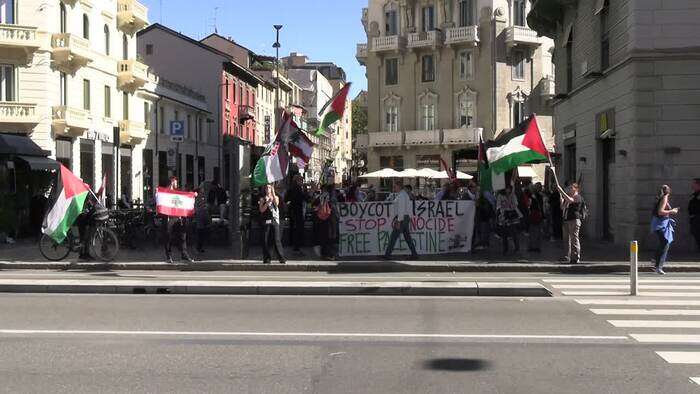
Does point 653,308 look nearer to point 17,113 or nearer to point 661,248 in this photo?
point 661,248

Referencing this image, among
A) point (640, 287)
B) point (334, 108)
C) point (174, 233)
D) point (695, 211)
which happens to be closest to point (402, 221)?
point (334, 108)

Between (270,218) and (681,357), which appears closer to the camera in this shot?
(681,357)

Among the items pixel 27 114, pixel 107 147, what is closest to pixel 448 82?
pixel 107 147

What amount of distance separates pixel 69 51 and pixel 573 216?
25.4m

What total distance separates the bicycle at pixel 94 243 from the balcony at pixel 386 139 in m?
39.7

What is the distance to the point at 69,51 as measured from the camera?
32500 mm

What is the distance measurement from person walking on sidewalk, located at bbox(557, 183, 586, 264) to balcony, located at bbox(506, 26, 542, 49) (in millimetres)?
37889

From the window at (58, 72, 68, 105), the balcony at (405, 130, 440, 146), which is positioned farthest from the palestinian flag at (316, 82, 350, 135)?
the balcony at (405, 130, 440, 146)

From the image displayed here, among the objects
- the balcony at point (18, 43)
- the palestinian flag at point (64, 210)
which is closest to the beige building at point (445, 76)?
the balcony at point (18, 43)

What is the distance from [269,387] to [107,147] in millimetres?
34864

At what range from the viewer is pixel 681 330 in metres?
8.37

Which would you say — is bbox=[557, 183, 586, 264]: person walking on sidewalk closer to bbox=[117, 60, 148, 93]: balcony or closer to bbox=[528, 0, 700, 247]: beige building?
bbox=[528, 0, 700, 247]: beige building

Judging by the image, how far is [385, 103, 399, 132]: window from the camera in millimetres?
55781

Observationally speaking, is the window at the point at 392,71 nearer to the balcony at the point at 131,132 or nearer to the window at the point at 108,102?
the balcony at the point at 131,132
